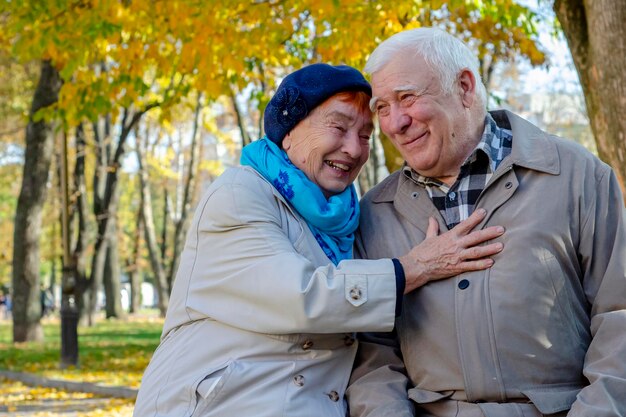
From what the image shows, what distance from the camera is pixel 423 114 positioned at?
355 centimetres

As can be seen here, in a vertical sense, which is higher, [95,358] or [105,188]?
[105,188]

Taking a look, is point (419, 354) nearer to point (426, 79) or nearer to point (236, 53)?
point (426, 79)

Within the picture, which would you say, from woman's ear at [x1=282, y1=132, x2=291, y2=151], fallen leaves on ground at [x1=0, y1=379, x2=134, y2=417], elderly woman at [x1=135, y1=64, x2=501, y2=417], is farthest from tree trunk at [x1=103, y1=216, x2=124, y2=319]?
elderly woman at [x1=135, y1=64, x2=501, y2=417]

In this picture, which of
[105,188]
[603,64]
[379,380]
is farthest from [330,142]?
[105,188]

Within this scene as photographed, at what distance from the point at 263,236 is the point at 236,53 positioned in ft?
24.4

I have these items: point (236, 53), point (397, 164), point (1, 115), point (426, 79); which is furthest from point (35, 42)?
point (1, 115)

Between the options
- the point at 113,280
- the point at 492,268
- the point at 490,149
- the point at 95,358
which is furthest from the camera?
the point at 113,280

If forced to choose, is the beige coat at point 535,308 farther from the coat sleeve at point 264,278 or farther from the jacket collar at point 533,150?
the coat sleeve at point 264,278

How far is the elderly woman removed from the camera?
329cm

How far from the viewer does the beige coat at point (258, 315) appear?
327 cm

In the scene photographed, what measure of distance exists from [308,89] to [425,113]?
469 millimetres

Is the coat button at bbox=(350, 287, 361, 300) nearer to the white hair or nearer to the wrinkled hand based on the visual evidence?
the wrinkled hand

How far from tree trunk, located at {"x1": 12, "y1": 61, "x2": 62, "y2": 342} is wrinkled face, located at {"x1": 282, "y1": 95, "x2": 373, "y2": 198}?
15.8 m

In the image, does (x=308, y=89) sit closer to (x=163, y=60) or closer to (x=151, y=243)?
(x=163, y=60)
